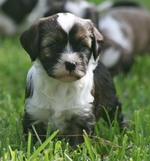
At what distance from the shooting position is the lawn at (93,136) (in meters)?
3.83

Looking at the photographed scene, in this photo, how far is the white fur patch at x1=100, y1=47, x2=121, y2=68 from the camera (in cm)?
816

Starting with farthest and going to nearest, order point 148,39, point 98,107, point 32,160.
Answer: point 148,39, point 98,107, point 32,160

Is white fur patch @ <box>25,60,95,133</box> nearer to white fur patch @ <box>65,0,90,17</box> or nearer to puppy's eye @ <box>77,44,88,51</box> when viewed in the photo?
puppy's eye @ <box>77,44,88,51</box>

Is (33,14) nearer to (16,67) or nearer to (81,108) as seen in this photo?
(16,67)

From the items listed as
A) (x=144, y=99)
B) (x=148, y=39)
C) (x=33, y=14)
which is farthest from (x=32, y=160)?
(x=33, y=14)

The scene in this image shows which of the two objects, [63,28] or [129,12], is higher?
[63,28]

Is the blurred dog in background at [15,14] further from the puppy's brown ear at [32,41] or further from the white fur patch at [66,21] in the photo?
the white fur patch at [66,21]

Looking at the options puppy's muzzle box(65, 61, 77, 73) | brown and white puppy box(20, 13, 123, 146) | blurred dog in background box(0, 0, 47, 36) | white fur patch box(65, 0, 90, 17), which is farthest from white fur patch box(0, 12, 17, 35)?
puppy's muzzle box(65, 61, 77, 73)

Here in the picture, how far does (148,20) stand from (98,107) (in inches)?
219

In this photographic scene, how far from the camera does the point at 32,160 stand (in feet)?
11.9

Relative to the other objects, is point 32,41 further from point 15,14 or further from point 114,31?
point 15,14

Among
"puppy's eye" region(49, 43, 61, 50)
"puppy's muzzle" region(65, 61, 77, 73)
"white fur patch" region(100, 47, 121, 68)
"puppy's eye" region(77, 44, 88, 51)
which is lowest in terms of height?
"white fur patch" region(100, 47, 121, 68)

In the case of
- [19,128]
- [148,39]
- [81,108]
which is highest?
[81,108]

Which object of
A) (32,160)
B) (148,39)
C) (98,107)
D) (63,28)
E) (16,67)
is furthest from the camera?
(148,39)
